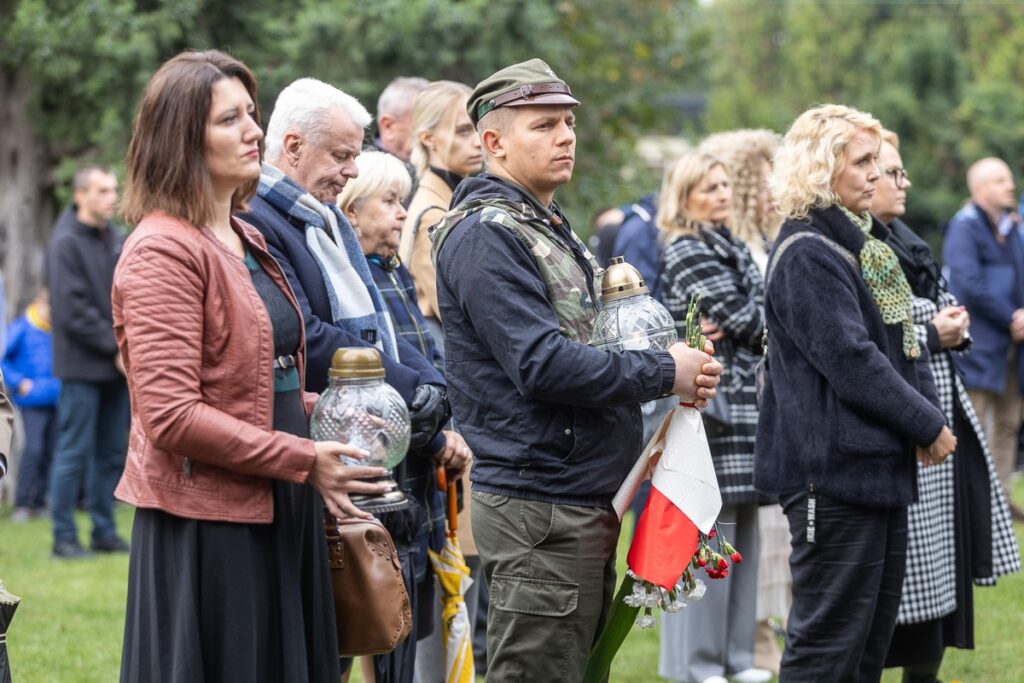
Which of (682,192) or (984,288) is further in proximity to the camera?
(984,288)

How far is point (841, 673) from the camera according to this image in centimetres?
461

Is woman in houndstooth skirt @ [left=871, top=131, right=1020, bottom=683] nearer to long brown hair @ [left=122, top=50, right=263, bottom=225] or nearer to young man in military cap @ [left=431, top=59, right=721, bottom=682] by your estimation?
young man in military cap @ [left=431, top=59, right=721, bottom=682]

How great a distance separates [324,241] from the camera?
13.4ft

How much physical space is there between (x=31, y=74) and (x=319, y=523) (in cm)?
973

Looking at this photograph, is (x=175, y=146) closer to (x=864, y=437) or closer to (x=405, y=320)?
(x=405, y=320)

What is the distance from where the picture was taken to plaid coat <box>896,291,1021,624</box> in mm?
5059

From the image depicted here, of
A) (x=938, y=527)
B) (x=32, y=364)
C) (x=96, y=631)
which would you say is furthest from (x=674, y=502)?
(x=32, y=364)

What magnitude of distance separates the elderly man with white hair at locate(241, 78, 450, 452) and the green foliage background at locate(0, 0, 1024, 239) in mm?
6551

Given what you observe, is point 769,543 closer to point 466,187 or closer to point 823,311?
point 823,311

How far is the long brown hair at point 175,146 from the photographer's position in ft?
10.0

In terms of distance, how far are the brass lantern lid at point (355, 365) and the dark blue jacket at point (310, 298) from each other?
0.75m

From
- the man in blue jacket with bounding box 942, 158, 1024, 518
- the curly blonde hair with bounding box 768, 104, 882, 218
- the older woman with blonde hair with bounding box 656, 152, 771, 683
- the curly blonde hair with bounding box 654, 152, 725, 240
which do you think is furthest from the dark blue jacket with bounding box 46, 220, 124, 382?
the man in blue jacket with bounding box 942, 158, 1024, 518

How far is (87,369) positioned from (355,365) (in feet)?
20.8

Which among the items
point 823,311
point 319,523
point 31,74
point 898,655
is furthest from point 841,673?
point 31,74
